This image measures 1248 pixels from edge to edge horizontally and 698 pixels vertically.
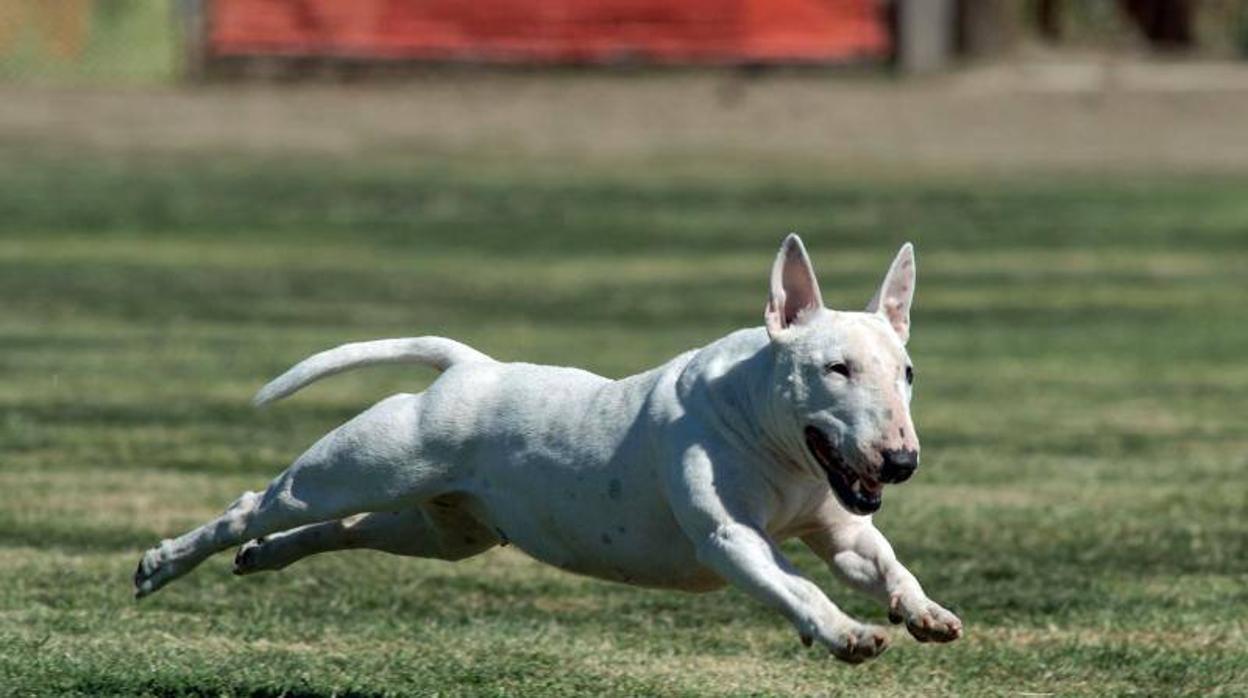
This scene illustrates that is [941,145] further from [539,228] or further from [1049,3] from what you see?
[1049,3]

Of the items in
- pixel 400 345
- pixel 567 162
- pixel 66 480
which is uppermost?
pixel 400 345

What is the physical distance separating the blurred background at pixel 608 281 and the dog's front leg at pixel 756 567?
1.08 metres

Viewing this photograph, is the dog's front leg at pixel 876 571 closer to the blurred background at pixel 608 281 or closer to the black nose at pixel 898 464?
the black nose at pixel 898 464

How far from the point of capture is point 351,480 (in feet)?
25.6

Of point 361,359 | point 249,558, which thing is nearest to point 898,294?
point 361,359

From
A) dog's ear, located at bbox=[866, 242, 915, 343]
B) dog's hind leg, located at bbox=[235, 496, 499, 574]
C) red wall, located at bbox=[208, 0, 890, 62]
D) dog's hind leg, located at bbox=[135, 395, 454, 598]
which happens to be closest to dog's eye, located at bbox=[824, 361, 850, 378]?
dog's ear, located at bbox=[866, 242, 915, 343]

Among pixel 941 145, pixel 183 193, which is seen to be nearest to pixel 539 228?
pixel 183 193

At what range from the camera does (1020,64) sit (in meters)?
39.1

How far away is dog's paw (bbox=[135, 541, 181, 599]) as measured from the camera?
834cm

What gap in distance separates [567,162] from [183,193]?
5.65m

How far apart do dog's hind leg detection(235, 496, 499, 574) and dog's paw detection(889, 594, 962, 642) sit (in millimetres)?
1403

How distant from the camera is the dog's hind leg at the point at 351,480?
772 centimetres

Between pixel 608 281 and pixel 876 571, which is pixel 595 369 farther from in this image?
pixel 876 571

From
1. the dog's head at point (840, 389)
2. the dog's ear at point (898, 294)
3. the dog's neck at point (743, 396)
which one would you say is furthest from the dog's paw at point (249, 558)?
the dog's ear at point (898, 294)
